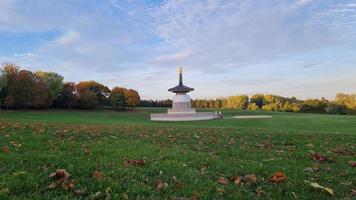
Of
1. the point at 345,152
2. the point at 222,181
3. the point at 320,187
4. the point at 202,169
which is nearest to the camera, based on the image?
the point at 320,187

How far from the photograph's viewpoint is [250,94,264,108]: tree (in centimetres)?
10244

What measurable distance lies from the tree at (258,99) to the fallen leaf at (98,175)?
100260 mm

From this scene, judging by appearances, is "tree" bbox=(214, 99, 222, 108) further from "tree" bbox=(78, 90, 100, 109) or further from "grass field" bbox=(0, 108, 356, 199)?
"grass field" bbox=(0, 108, 356, 199)

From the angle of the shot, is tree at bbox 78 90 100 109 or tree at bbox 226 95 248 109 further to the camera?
tree at bbox 226 95 248 109

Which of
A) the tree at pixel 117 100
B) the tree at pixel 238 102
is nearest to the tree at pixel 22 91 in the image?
the tree at pixel 117 100

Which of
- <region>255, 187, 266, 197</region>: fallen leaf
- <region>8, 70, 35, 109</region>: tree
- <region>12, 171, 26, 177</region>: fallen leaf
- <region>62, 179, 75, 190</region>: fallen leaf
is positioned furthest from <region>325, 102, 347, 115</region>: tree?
<region>12, 171, 26, 177</region>: fallen leaf

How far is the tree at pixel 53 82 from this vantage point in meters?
68.4

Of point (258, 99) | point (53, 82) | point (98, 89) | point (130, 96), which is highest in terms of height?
point (53, 82)

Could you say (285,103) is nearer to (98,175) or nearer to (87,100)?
(87,100)

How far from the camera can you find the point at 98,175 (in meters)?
4.68

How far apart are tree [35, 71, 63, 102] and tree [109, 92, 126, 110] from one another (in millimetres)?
11255

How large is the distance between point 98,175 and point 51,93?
6622 cm

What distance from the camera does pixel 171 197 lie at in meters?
4.04

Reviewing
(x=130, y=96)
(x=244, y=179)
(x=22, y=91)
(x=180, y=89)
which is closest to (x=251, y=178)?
(x=244, y=179)
